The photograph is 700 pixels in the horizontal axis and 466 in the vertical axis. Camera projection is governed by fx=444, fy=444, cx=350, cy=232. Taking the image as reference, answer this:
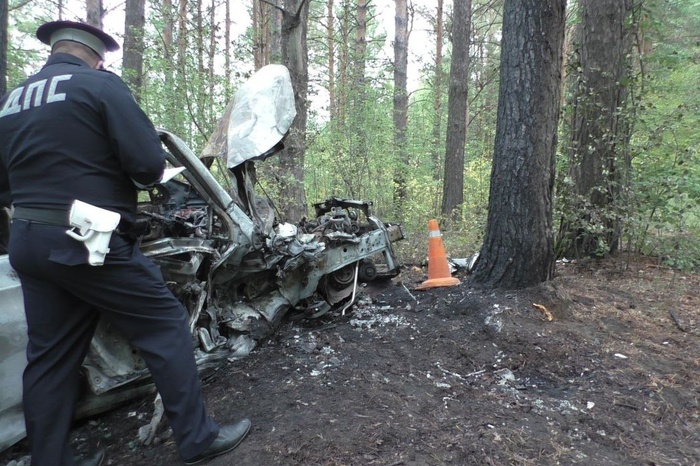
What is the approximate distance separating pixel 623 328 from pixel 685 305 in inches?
46.7

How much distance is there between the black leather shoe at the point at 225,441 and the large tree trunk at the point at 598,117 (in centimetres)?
434

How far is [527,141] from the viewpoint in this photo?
406 centimetres

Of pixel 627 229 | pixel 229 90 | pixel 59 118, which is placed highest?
pixel 229 90

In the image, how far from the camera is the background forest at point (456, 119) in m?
4.96

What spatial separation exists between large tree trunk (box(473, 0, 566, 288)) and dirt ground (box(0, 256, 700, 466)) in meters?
0.30

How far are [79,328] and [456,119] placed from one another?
366 inches

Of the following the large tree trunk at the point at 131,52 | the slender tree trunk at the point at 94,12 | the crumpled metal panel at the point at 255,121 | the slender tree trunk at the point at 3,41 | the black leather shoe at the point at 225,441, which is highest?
the slender tree trunk at the point at 94,12

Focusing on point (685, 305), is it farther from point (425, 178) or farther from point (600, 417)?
point (425, 178)

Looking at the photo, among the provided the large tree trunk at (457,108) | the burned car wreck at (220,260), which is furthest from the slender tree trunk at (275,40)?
the burned car wreck at (220,260)

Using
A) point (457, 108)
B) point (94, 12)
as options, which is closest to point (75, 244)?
point (457, 108)

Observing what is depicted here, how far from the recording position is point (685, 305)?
172 inches

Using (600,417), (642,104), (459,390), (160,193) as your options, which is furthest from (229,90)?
(600,417)

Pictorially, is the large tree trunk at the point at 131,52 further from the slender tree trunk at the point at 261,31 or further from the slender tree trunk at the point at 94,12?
the slender tree trunk at the point at 261,31

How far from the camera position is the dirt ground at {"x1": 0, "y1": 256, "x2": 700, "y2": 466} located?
2.26 meters
